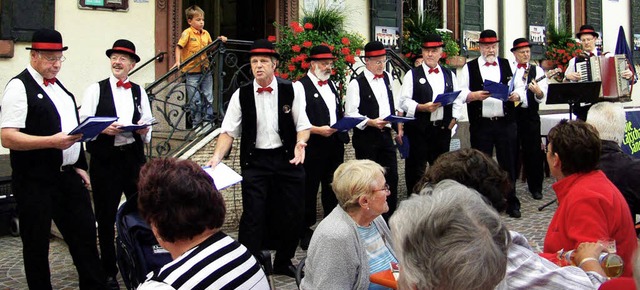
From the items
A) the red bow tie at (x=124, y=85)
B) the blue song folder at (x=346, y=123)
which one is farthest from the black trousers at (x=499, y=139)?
the red bow tie at (x=124, y=85)

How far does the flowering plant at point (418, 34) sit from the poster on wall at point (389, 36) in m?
0.20

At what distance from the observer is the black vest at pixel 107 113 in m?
5.84

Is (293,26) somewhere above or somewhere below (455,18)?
below

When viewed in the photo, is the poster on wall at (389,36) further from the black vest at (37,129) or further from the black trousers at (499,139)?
the black vest at (37,129)

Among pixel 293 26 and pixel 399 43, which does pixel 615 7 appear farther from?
pixel 293 26

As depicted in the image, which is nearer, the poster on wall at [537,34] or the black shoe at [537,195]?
the black shoe at [537,195]

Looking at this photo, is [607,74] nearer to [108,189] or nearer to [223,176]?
[223,176]

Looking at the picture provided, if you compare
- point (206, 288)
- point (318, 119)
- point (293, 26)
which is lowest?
point (206, 288)

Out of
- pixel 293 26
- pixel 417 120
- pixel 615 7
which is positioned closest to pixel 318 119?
pixel 417 120

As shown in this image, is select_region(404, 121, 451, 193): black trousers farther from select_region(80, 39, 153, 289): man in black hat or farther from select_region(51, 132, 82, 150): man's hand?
select_region(51, 132, 82, 150): man's hand

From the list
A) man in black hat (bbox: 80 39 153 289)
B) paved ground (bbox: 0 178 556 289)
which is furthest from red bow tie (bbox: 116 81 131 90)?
paved ground (bbox: 0 178 556 289)

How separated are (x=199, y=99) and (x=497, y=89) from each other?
344 cm

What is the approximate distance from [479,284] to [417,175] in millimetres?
6501

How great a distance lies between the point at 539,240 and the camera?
727 centimetres
